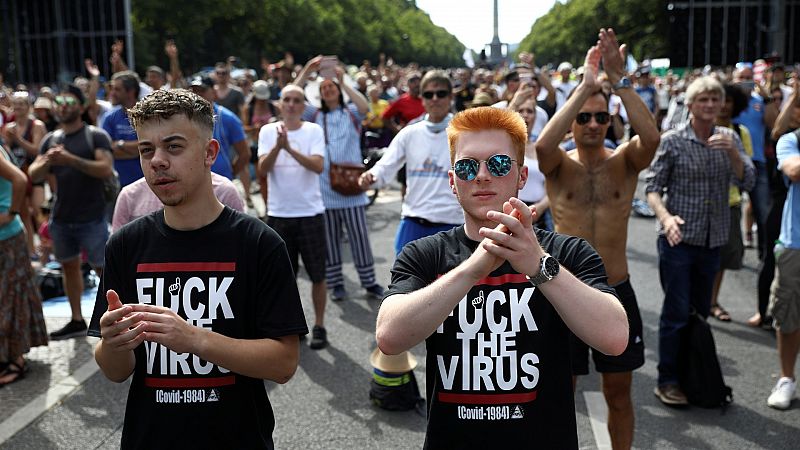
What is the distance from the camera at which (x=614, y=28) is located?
76.4 meters

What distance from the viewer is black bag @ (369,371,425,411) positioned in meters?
5.12

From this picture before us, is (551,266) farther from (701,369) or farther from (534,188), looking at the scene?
(534,188)

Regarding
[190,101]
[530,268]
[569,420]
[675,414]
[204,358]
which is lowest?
[675,414]

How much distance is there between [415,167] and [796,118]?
3225 mm

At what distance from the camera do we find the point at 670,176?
5387 mm

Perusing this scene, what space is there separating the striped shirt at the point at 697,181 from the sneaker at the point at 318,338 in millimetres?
2634

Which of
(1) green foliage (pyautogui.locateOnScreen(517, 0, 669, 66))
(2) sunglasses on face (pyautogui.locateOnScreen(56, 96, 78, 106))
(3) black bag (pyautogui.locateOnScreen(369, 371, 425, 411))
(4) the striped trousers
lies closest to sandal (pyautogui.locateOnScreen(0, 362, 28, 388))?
A: (2) sunglasses on face (pyautogui.locateOnScreen(56, 96, 78, 106))

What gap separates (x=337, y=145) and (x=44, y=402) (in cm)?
345

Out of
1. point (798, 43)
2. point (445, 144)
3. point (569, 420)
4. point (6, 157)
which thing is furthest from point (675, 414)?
point (798, 43)

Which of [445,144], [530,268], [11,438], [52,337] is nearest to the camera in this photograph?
[530,268]

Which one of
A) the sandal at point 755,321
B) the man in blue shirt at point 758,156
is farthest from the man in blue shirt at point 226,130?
the man in blue shirt at point 758,156

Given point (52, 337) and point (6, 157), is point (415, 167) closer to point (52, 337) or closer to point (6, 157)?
point (6, 157)

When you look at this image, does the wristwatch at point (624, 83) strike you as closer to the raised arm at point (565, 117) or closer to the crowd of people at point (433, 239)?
the crowd of people at point (433, 239)

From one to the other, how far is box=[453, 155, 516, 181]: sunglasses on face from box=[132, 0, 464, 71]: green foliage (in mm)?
46288
